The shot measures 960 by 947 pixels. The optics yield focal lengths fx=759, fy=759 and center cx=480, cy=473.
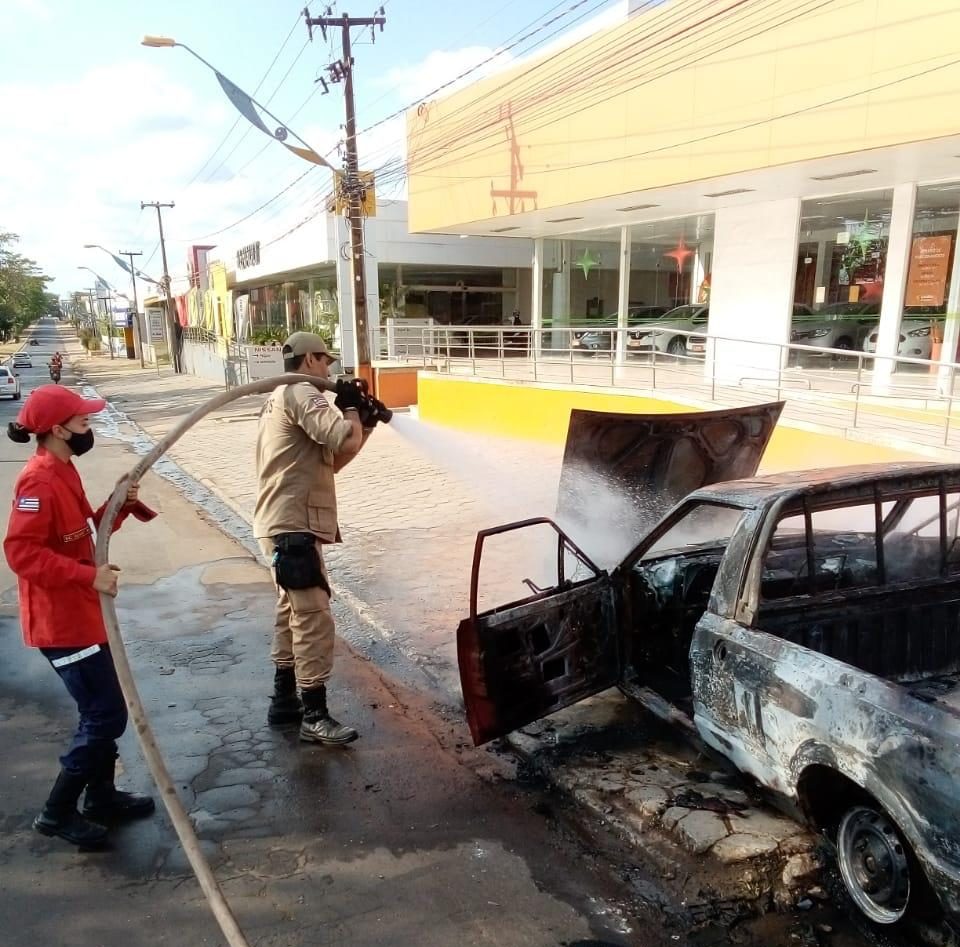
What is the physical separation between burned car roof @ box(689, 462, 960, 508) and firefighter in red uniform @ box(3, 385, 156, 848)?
2.46 m

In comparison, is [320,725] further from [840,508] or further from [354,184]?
[354,184]

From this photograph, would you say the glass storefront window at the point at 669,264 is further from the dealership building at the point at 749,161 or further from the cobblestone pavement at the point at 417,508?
the cobblestone pavement at the point at 417,508

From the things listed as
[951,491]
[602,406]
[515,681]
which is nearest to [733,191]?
[602,406]

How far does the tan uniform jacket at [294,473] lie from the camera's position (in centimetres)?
354

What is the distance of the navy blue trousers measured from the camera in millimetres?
2891

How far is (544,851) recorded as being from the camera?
2.98m

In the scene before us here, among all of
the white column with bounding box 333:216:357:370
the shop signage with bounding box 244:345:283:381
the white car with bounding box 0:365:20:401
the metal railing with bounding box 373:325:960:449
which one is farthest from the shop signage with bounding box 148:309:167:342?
the metal railing with bounding box 373:325:960:449

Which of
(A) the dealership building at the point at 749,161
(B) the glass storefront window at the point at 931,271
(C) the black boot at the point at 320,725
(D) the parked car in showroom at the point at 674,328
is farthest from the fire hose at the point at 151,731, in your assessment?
(D) the parked car in showroom at the point at 674,328

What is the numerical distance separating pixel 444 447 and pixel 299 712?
23.6 feet

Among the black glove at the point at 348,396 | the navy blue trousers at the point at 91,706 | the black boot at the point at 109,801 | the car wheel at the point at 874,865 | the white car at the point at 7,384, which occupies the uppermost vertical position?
the black glove at the point at 348,396

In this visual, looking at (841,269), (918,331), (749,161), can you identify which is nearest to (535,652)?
(749,161)

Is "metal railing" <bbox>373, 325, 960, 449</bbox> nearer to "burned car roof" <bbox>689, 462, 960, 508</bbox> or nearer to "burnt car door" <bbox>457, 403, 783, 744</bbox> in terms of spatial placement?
"burned car roof" <bbox>689, 462, 960, 508</bbox>

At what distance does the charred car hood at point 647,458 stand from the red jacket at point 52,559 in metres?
3.30

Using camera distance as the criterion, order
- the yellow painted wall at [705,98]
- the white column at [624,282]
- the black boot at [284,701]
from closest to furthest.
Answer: the black boot at [284,701] → the yellow painted wall at [705,98] → the white column at [624,282]
